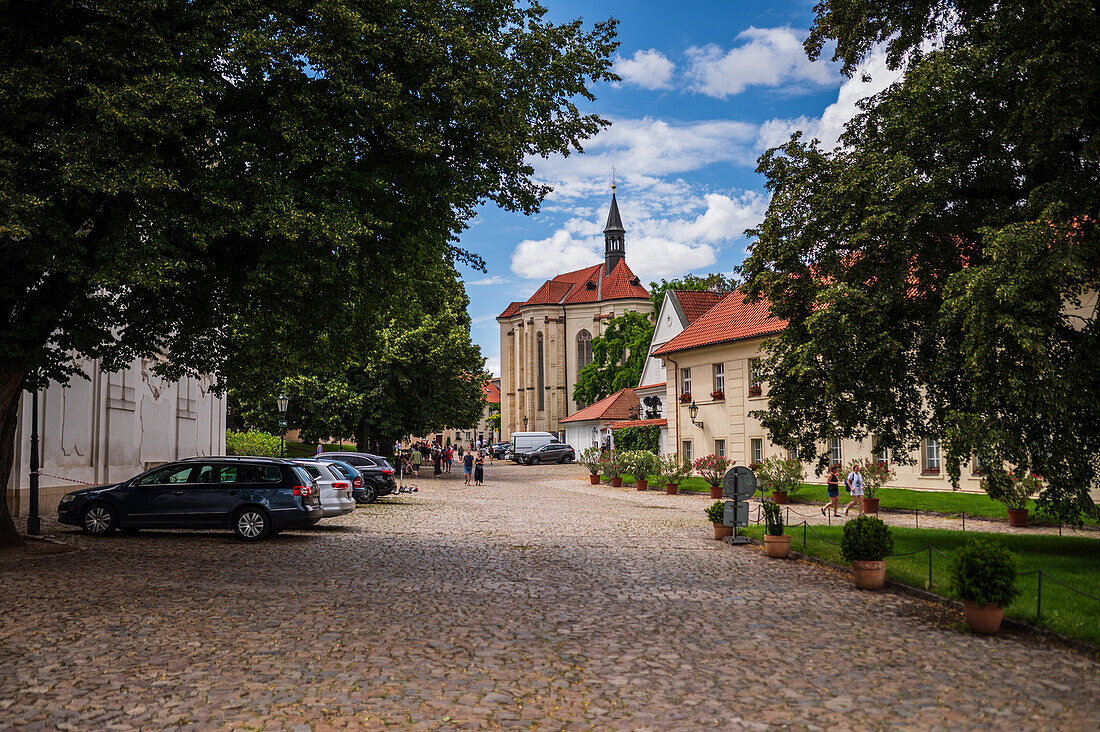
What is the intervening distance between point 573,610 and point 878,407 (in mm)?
7368

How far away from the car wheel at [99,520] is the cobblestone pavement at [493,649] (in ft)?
7.46

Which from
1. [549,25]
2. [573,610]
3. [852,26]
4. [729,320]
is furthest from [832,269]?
[729,320]

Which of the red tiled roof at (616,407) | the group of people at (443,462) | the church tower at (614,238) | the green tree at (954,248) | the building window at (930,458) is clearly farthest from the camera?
the church tower at (614,238)

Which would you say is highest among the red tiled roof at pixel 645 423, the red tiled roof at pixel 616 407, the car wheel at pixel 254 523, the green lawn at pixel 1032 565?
the red tiled roof at pixel 616 407

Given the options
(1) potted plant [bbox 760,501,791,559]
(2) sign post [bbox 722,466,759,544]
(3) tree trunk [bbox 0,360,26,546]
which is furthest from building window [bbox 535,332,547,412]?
(3) tree trunk [bbox 0,360,26,546]

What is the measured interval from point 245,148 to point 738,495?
11.0 metres

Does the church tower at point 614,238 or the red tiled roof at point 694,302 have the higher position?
the church tower at point 614,238

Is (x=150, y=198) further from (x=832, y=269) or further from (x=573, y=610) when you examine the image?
(x=832, y=269)

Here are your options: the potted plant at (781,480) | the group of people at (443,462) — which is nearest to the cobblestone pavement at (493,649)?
the potted plant at (781,480)

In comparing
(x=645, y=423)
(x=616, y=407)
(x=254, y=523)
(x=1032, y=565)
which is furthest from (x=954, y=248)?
(x=616, y=407)

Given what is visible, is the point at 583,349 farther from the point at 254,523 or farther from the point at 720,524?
the point at 254,523

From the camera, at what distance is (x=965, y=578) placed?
9.04m

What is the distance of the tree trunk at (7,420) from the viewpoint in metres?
13.3

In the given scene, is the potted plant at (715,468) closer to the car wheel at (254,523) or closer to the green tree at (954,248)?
the green tree at (954,248)
